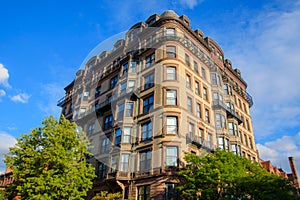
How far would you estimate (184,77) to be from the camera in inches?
1171

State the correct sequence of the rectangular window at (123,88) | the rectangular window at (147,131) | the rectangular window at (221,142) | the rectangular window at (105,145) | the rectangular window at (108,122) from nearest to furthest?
the rectangular window at (147,131) → the rectangular window at (221,142) → the rectangular window at (105,145) → the rectangular window at (123,88) → the rectangular window at (108,122)

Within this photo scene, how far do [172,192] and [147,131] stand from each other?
7279 mm

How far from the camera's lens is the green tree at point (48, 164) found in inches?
770

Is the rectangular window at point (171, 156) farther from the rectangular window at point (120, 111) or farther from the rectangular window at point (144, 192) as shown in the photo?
the rectangular window at point (120, 111)

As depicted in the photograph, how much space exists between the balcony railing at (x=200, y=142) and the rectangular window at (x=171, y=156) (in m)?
2.04

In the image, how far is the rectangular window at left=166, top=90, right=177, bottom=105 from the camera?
89.8ft

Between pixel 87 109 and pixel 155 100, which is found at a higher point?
pixel 87 109

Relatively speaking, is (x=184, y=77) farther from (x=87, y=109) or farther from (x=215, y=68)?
(x=87, y=109)

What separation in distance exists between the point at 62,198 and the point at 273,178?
1759 centimetres

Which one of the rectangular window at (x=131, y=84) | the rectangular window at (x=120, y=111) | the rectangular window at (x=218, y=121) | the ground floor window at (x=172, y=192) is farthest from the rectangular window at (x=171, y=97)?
the ground floor window at (x=172, y=192)

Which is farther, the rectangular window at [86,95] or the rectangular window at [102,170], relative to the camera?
the rectangular window at [86,95]

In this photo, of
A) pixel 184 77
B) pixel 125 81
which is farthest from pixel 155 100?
pixel 125 81

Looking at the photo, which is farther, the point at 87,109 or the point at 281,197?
the point at 87,109

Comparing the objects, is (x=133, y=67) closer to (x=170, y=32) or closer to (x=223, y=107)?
(x=170, y=32)
